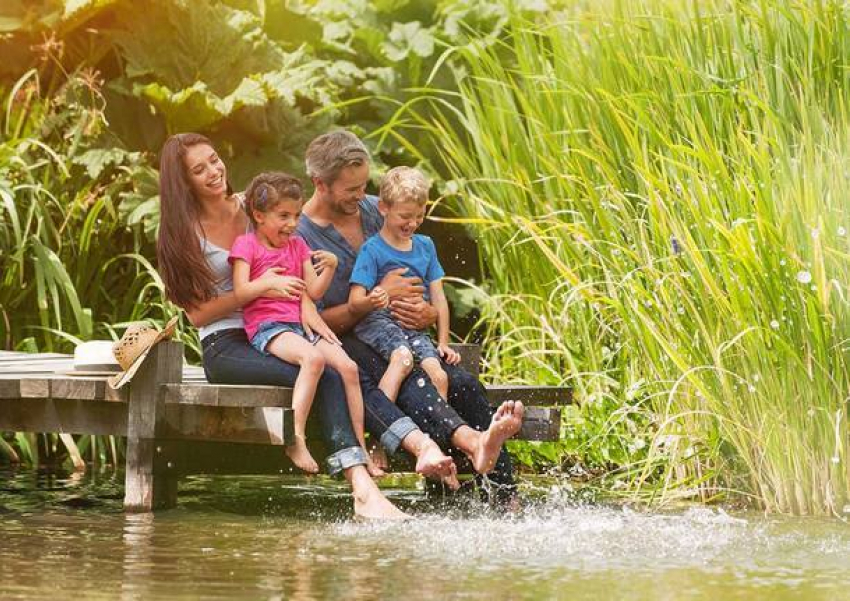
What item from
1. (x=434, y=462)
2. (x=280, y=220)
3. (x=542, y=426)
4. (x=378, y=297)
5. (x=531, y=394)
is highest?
(x=280, y=220)

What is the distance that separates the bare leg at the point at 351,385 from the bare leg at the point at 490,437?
312 millimetres

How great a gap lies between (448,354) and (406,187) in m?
0.64

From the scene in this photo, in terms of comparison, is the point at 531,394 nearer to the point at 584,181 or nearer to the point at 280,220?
the point at 584,181

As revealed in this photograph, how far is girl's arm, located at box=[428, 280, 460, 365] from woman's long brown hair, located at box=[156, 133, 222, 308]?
0.83 meters

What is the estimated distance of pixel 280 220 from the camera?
5738 millimetres

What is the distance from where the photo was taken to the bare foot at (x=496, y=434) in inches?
215

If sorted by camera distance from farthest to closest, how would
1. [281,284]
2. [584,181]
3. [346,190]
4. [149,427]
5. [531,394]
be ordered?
1. [584,181]
2. [531,394]
3. [346,190]
4. [149,427]
5. [281,284]

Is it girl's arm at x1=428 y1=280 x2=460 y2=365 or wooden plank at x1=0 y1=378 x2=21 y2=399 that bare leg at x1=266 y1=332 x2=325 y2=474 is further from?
wooden plank at x1=0 y1=378 x2=21 y2=399

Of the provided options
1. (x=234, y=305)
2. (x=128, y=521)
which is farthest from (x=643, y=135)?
(x=128, y=521)

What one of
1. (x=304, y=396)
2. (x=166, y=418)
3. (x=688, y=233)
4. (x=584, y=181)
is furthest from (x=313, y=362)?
(x=584, y=181)

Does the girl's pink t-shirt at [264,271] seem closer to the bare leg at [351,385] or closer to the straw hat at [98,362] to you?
the bare leg at [351,385]

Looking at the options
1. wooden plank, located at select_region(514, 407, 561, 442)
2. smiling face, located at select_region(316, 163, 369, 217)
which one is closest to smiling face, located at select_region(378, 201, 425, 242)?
smiling face, located at select_region(316, 163, 369, 217)

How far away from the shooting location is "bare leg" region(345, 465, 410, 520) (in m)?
5.46

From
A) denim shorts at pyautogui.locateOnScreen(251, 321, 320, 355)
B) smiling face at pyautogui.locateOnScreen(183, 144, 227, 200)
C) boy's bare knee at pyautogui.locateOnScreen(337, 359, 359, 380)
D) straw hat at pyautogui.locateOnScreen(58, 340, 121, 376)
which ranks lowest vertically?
boy's bare knee at pyautogui.locateOnScreen(337, 359, 359, 380)
